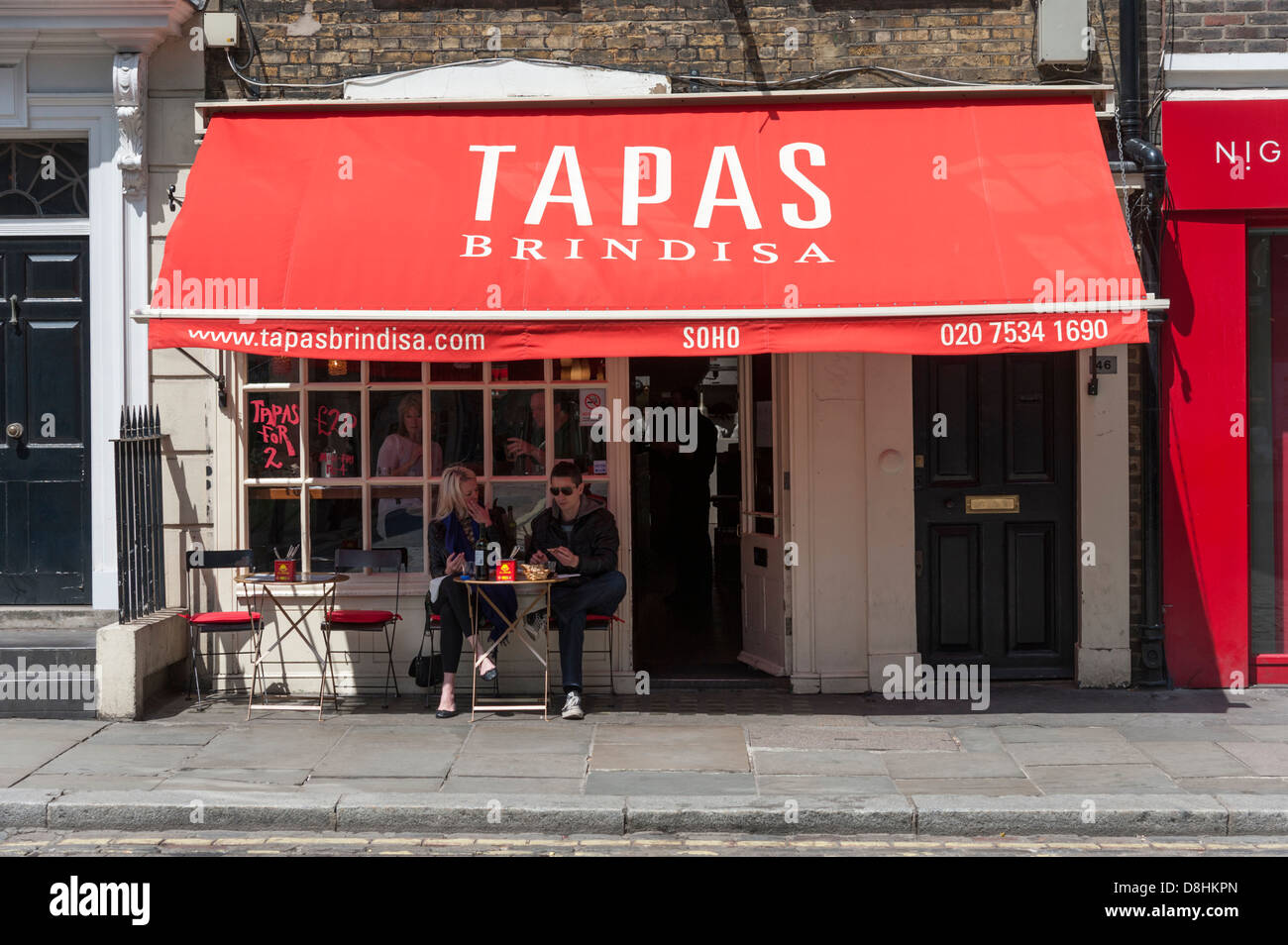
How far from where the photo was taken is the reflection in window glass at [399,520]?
9508mm

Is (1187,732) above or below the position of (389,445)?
below

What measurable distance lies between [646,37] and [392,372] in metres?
2.98

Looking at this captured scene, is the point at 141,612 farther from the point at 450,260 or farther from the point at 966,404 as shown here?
the point at 966,404

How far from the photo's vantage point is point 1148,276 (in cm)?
932

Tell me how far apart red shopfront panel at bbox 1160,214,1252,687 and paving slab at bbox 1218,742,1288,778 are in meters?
1.52

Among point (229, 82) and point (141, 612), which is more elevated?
point (229, 82)

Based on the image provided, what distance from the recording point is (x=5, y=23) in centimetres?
916

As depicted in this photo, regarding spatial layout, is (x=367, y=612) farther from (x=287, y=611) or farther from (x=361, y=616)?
(x=287, y=611)

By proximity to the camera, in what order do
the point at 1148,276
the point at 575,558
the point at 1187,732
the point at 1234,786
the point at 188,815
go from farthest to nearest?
the point at 1148,276 < the point at 575,558 < the point at 1187,732 < the point at 1234,786 < the point at 188,815

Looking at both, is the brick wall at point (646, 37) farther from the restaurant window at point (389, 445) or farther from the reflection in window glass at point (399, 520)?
the reflection in window glass at point (399, 520)

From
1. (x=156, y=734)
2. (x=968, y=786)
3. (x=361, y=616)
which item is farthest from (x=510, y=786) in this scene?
(x=156, y=734)
